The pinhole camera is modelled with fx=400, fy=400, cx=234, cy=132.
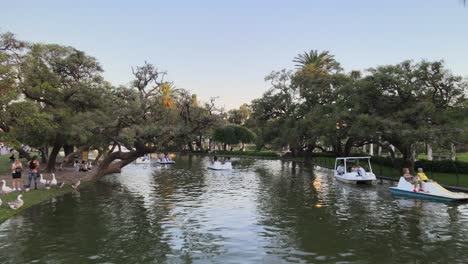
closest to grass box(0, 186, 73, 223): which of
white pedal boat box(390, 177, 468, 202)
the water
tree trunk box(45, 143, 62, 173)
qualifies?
the water

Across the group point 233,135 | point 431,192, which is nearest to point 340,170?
point 431,192

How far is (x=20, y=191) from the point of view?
23.5 metres

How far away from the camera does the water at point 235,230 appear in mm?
12148

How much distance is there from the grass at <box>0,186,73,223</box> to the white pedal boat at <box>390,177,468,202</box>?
2135 centimetres

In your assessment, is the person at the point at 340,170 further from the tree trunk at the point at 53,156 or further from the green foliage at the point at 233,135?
the green foliage at the point at 233,135

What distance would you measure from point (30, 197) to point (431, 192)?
22748mm

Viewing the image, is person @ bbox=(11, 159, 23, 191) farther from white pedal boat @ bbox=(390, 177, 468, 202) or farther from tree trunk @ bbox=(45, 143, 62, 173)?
white pedal boat @ bbox=(390, 177, 468, 202)

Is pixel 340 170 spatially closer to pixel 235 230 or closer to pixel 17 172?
pixel 235 230

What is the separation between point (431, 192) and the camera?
925 inches

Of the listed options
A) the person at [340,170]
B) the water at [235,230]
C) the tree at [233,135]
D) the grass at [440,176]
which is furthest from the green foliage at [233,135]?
the water at [235,230]

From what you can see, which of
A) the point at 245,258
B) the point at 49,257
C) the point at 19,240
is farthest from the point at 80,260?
the point at 245,258

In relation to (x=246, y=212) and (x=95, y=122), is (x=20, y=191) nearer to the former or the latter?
(x=95, y=122)

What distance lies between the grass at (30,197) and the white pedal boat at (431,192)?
70.1 feet

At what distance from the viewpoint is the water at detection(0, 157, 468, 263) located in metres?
12.1
